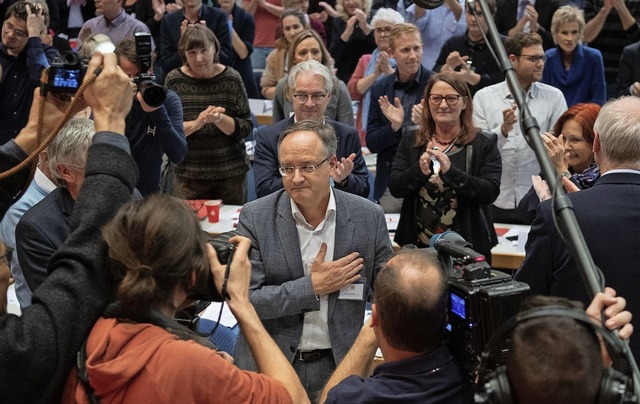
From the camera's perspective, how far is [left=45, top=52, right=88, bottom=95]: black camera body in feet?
7.05

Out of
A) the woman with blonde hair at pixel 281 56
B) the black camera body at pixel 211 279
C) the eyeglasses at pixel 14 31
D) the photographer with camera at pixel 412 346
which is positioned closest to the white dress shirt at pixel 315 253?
the photographer with camera at pixel 412 346

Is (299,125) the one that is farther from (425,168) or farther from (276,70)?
(276,70)

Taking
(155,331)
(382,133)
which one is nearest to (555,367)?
(155,331)

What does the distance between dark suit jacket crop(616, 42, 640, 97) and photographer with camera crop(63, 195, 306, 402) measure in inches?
220

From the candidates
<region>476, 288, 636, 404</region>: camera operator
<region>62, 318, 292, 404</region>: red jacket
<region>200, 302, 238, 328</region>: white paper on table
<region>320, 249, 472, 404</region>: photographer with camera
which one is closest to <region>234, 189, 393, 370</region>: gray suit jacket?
<region>200, 302, 238, 328</region>: white paper on table

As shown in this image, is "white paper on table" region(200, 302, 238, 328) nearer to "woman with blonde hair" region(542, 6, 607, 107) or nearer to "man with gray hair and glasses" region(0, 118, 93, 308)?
"man with gray hair and glasses" region(0, 118, 93, 308)

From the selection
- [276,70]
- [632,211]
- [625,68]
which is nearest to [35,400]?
[632,211]

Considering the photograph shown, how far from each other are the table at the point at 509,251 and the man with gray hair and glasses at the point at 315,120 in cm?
82

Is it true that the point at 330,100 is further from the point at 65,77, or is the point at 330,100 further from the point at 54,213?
the point at 65,77

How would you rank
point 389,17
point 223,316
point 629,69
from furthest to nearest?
point 389,17, point 629,69, point 223,316

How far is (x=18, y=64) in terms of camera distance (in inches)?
254

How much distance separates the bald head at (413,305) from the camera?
211 centimetres

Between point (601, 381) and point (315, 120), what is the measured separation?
3.03m

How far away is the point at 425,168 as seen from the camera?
4238 millimetres
